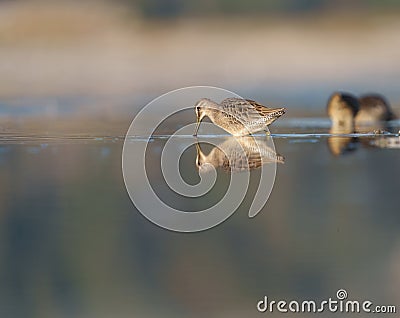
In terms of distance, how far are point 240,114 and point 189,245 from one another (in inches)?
142

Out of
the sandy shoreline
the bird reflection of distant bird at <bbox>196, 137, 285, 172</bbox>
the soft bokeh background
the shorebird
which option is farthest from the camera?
the sandy shoreline

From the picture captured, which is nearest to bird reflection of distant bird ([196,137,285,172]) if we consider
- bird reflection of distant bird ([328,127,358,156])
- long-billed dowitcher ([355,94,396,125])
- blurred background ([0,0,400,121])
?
bird reflection of distant bird ([328,127,358,156])

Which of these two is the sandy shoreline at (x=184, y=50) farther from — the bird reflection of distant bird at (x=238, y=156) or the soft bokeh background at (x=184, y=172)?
the bird reflection of distant bird at (x=238, y=156)

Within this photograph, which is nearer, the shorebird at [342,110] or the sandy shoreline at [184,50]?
the shorebird at [342,110]

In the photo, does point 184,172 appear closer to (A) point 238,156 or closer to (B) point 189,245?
(A) point 238,156

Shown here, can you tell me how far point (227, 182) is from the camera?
7090mm

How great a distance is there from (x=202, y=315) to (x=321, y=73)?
1204 centimetres

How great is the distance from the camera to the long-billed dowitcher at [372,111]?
447 inches

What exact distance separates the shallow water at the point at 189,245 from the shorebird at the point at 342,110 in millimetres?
3217

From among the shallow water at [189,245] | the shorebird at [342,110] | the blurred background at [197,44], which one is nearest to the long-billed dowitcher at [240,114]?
the shallow water at [189,245]

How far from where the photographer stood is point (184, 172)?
7629mm

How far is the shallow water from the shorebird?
10.6 feet

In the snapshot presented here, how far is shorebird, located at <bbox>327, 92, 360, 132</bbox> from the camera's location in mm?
11195

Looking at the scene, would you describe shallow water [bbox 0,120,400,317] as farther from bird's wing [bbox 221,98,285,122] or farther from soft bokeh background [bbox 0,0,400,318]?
bird's wing [bbox 221,98,285,122]
